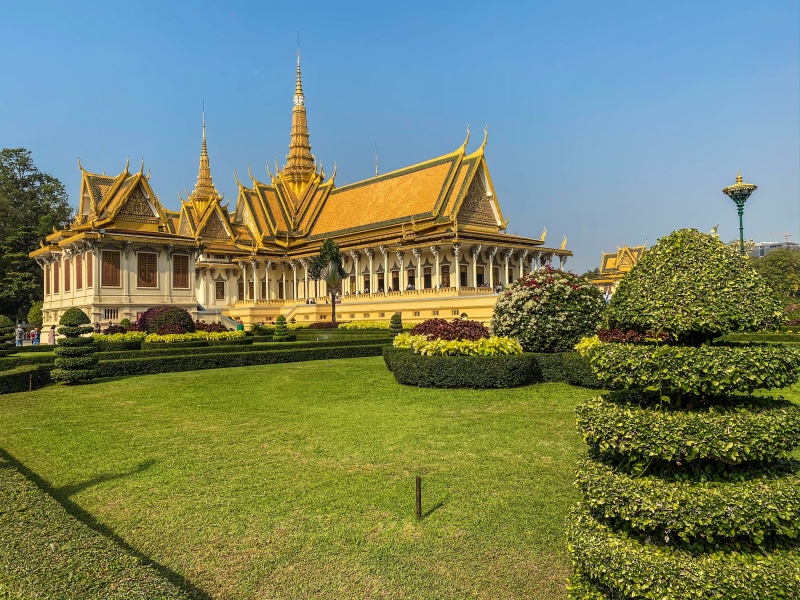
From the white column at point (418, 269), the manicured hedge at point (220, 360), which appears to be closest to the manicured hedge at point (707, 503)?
the manicured hedge at point (220, 360)

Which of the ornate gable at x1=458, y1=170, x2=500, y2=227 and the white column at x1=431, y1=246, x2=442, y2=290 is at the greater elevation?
the ornate gable at x1=458, y1=170, x2=500, y2=227

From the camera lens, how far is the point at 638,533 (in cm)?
358

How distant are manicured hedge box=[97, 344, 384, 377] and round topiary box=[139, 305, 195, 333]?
5.33 m

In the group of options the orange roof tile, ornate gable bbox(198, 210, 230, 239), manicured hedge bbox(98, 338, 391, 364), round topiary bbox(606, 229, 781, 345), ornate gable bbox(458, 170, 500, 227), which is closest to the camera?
round topiary bbox(606, 229, 781, 345)

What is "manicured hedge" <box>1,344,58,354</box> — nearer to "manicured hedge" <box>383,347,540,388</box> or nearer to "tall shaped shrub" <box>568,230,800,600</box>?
"manicured hedge" <box>383,347,540,388</box>

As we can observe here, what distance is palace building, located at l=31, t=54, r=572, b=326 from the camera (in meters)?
30.6

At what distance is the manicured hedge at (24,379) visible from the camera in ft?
43.9

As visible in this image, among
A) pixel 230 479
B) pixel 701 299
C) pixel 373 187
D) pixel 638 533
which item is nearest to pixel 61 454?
pixel 230 479

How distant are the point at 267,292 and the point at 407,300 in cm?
1748

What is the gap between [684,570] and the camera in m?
3.24

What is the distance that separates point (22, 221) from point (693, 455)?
63.4 m

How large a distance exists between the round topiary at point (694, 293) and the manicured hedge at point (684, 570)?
1.30 meters

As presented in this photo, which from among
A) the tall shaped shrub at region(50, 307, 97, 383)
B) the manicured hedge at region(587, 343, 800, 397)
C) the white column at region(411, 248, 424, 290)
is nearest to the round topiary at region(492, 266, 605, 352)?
the manicured hedge at region(587, 343, 800, 397)

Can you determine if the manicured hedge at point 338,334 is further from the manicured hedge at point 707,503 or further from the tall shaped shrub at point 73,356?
the manicured hedge at point 707,503
